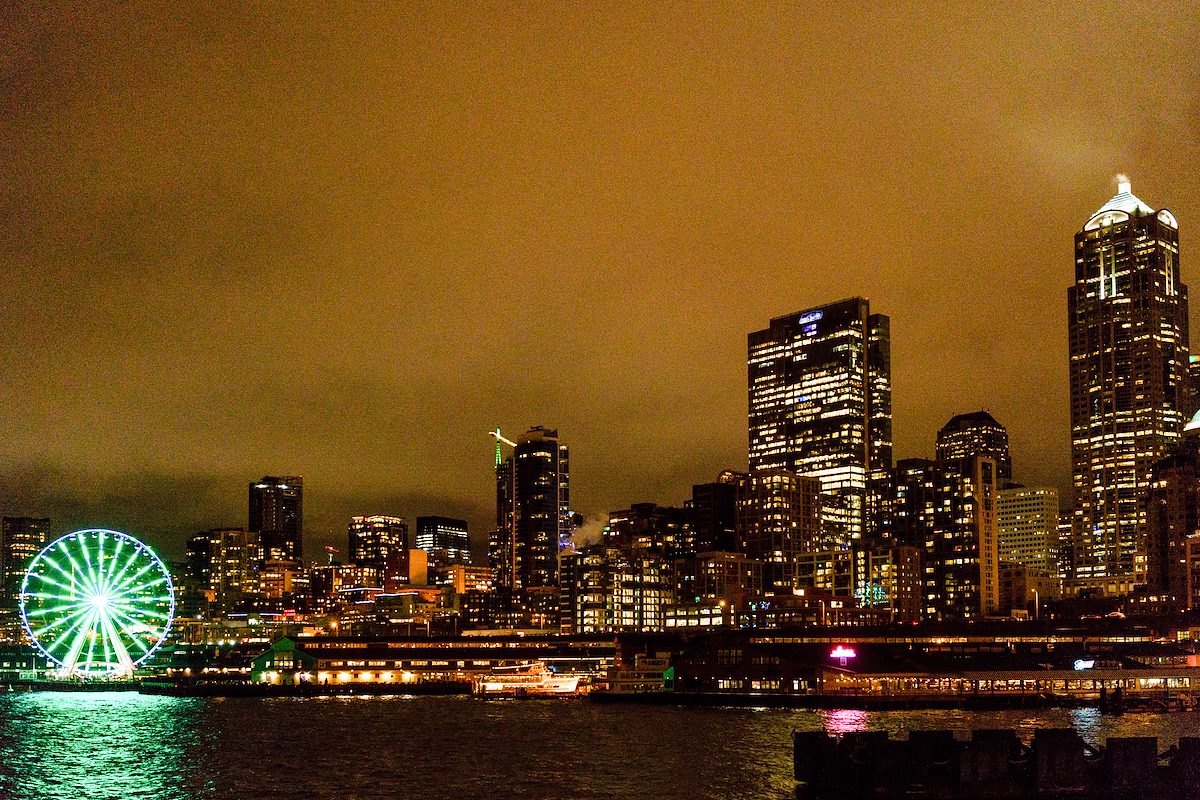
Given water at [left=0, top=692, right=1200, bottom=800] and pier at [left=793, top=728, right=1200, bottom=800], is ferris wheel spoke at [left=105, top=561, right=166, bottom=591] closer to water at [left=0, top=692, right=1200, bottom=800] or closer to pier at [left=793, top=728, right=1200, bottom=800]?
water at [left=0, top=692, right=1200, bottom=800]

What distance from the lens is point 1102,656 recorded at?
149625 mm

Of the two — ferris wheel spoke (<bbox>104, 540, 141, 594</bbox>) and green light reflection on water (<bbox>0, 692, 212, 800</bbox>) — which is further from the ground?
ferris wheel spoke (<bbox>104, 540, 141, 594</bbox>)

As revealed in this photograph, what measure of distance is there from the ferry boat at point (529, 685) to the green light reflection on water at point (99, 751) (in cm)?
3292

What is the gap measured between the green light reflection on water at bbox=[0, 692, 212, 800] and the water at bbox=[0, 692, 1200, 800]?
0.14 metres

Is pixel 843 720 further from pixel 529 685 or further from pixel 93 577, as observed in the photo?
pixel 93 577

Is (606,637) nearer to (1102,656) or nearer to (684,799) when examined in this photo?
(1102,656)

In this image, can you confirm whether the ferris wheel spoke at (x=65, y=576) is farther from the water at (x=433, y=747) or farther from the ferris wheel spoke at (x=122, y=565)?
the water at (x=433, y=747)

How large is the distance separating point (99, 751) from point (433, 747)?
20.3 meters

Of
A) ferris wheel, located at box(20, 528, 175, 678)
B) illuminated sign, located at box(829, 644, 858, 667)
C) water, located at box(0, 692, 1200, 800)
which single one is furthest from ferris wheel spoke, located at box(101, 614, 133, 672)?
illuminated sign, located at box(829, 644, 858, 667)

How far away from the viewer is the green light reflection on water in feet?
213

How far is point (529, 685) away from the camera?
151750 millimetres

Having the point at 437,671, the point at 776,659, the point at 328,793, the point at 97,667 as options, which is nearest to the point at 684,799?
the point at 328,793

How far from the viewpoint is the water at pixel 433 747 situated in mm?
63562

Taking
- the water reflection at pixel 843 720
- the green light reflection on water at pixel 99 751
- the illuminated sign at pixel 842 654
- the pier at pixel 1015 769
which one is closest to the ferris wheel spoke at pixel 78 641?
the green light reflection on water at pixel 99 751
